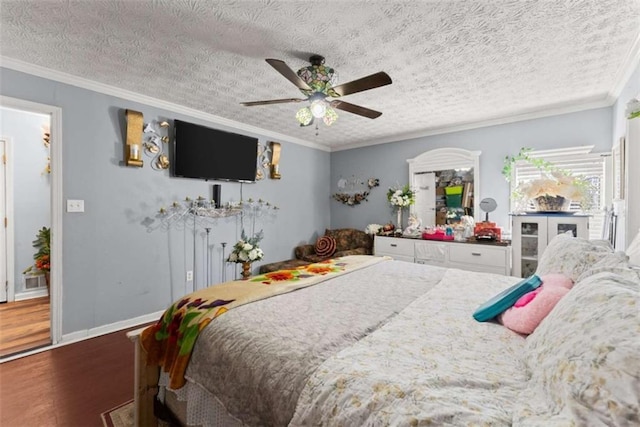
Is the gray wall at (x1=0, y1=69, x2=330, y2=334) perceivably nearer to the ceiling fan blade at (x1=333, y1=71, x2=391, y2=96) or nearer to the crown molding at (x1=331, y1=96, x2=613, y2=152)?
the ceiling fan blade at (x1=333, y1=71, x2=391, y2=96)

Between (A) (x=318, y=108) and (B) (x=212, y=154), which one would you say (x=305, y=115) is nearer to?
(A) (x=318, y=108)

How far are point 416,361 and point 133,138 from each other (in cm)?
332

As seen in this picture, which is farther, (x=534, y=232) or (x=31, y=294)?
(x=31, y=294)

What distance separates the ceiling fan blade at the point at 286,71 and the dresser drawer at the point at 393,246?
2.68 m

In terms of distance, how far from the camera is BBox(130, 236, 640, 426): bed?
0.67 metres

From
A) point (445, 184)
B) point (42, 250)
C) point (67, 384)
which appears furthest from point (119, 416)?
point (445, 184)

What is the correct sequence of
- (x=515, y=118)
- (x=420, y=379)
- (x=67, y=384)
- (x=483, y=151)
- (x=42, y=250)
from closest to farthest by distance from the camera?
(x=420, y=379)
(x=67, y=384)
(x=515, y=118)
(x=483, y=151)
(x=42, y=250)

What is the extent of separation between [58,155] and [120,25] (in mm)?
1483

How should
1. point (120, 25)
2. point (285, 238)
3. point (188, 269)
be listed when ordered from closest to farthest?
point (120, 25) → point (188, 269) → point (285, 238)

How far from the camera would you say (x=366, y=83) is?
199cm

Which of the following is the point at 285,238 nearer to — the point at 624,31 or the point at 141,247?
the point at 141,247

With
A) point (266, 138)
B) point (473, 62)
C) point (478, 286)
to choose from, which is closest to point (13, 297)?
point (266, 138)

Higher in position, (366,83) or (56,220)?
(366,83)

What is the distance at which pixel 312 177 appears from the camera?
5.24 metres
